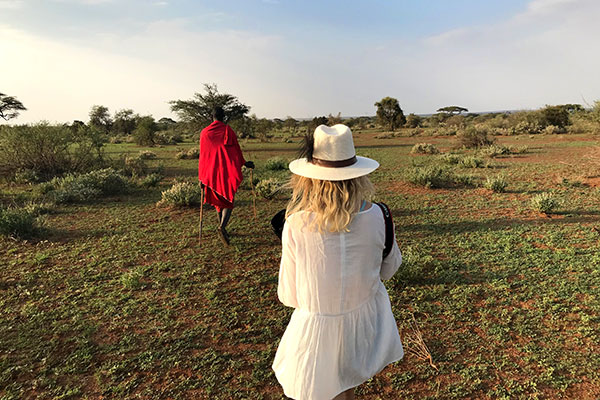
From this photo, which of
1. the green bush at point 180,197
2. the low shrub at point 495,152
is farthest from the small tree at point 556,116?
the green bush at point 180,197

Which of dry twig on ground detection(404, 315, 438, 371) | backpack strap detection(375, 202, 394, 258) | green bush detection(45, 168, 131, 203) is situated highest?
backpack strap detection(375, 202, 394, 258)

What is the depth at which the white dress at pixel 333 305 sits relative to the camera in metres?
1.49

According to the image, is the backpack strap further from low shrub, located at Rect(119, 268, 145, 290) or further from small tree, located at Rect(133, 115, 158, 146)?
small tree, located at Rect(133, 115, 158, 146)

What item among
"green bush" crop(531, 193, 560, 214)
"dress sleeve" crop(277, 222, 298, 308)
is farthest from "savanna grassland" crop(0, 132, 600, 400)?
"dress sleeve" crop(277, 222, 298, 308)

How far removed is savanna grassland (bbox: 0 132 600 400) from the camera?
2.74m

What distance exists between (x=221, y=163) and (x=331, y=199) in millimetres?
4455

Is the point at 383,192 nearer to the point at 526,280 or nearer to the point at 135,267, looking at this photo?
the point at 526,280

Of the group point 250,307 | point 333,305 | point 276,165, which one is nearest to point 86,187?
point 276,165

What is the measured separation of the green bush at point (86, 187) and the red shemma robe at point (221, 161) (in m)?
5.12

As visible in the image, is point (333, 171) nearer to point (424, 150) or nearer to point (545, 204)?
point (545, 204)

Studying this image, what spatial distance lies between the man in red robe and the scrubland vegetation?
86cm

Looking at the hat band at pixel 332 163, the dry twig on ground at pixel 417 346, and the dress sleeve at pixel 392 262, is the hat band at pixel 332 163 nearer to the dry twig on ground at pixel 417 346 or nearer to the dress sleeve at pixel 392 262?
the dress sleeve at pixel 392 262

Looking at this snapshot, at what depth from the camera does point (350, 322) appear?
63.3 inches

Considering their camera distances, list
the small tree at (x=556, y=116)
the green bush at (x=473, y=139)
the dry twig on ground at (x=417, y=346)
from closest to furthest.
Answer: the dry twig on ground at (x=417, y=346)
the green bush at (x=473, y=139)
the small tree at (x=556, y=116)
